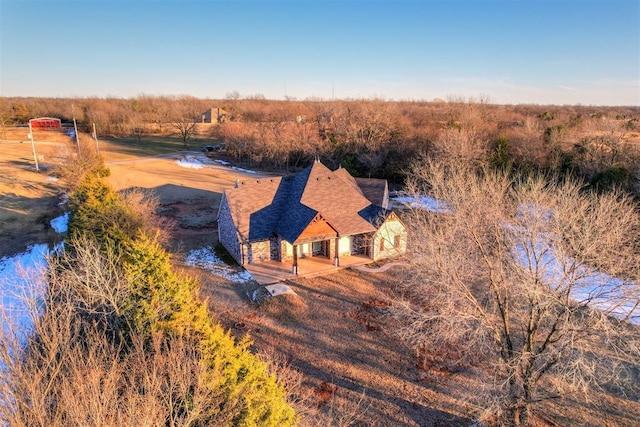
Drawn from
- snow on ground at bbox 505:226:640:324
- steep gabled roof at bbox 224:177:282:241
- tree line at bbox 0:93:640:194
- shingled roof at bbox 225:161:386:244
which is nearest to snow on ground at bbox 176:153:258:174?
tree line at bbox 0:93:640:194

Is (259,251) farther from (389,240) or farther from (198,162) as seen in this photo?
(198,162)

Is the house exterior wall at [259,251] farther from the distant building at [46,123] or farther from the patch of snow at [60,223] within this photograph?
the distant building at [46,123]

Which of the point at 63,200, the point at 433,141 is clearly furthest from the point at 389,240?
the point at 63,200

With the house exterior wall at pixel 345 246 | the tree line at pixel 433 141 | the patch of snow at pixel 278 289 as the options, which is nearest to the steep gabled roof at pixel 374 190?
the house exterior wall at pixel 345 246

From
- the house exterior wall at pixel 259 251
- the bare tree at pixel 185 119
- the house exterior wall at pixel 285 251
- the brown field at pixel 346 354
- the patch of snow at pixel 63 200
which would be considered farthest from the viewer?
the bare tree at pixel 185 119

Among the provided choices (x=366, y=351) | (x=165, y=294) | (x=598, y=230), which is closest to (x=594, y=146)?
(x=598, y=230)

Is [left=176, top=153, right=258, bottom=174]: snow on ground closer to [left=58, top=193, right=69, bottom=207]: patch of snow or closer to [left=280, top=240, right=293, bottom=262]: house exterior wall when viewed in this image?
[left=58, top=193, right=69, bottom=207]: patch of snow

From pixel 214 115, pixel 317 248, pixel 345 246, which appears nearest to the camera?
pixel 345 246
